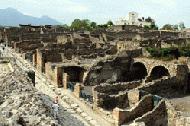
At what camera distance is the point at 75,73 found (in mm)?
38094

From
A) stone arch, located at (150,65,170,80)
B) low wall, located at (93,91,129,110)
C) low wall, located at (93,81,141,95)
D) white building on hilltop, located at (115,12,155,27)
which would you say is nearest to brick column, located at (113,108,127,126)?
low wall, located at (93,91,129,110)

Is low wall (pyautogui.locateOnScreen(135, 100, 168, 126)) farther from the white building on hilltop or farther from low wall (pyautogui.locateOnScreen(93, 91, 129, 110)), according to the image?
the white building on hilltop

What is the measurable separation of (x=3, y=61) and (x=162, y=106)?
431 inches

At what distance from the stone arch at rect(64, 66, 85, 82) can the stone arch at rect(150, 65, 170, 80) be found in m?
6.23

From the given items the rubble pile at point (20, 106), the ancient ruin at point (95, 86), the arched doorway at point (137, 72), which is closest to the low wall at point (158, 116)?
the ancient ruin at point (95, 86)

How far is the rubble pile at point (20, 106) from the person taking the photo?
13.3 m

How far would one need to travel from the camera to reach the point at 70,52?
44.7 metres

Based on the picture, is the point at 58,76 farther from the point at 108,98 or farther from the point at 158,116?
the point at 158,116

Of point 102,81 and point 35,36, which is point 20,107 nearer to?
point 102,81

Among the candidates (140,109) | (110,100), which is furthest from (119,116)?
(110,100)

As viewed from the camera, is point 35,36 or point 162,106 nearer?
point 162,106

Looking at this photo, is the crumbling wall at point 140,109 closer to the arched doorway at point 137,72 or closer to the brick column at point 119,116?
the brick column at point 119,116

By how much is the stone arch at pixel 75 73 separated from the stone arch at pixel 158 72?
6.23 meters

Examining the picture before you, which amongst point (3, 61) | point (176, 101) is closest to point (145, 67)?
point (176, 101)
